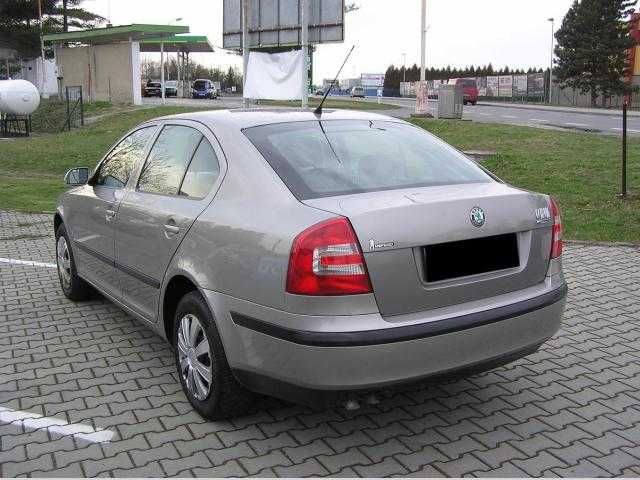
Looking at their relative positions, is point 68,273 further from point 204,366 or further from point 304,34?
point 304,34

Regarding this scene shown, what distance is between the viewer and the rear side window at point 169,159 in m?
4.10

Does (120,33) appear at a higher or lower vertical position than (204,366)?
higher

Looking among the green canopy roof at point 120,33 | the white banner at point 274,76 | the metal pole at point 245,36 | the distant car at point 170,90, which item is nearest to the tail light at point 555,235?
the white banner at point 274,76

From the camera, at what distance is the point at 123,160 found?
196 inches

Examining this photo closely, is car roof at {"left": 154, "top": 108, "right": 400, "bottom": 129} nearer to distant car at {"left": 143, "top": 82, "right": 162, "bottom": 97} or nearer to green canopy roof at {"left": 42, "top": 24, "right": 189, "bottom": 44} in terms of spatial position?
green canopy roof at {"left": 42, "top": 24, "right": 189, "bottom": 44}

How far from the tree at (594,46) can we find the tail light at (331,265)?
187 feet

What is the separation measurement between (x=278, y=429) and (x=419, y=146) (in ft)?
6.03

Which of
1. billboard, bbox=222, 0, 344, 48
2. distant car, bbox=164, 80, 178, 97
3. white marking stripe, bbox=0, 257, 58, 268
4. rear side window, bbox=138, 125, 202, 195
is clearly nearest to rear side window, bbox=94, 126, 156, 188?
rear side window, bbox=138, 125, 202, 195

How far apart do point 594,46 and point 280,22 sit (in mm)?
49889

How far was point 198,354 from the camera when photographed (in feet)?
12.0

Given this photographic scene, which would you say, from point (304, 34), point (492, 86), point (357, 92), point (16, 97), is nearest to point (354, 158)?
point (304, 34)

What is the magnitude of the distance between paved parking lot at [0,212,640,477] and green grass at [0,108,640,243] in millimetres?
4059

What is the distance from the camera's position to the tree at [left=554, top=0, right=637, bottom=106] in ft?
182

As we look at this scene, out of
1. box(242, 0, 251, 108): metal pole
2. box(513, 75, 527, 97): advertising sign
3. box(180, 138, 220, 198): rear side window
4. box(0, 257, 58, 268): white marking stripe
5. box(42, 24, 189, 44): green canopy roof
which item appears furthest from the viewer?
box(513, 75, 527, 97): advertising sign
